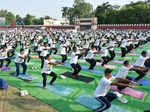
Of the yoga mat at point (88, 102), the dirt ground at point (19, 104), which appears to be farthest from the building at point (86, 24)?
the dirt ground at point (19, 104)

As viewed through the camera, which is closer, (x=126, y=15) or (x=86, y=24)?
(x=126, y=15)

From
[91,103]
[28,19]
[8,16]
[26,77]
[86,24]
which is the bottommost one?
[91,103]

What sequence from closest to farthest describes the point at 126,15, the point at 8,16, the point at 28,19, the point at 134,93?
1. the point at 134,93
2. the point at 126,15
3. the point at 28,19
4. the point at 8,16

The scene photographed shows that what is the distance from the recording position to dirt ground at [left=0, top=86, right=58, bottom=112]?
15.7ft

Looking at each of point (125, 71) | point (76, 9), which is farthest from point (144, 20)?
point (125, 71)

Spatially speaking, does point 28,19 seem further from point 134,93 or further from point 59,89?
point 134,93

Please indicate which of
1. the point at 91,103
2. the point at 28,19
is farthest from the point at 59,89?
the point at 28,19

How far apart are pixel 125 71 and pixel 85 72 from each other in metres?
3.44

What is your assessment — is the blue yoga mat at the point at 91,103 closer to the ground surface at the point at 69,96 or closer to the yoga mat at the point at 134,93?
the ground surface at the point at 69,96

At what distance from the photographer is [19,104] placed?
5090mm

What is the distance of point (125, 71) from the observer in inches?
207

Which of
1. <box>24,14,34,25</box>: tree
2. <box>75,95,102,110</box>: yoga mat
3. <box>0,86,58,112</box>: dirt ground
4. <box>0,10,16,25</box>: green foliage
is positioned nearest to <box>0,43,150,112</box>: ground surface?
<box>0,86,58,112</box>: dirt ground

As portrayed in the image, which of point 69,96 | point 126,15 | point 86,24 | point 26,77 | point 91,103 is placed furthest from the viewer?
point 86,24

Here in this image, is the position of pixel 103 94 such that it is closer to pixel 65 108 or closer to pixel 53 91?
pixel 65 108
